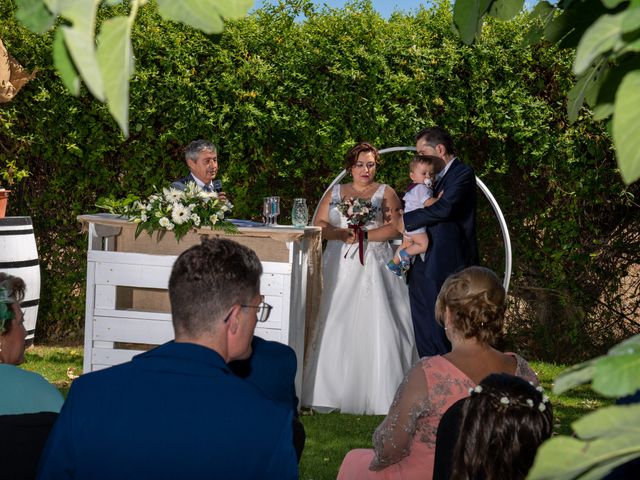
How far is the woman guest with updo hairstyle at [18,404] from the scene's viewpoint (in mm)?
2031

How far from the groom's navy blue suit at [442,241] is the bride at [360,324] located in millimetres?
297

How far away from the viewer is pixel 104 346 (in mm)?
5797

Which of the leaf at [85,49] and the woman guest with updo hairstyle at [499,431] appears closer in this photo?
the leaf at [85,49]

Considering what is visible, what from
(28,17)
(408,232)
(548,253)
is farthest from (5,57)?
(28,17)

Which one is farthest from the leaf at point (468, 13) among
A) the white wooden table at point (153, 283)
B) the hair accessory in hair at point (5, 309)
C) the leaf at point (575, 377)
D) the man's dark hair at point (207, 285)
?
the white wooden table at point (153, 283)

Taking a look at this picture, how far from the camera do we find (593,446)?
0.50 m

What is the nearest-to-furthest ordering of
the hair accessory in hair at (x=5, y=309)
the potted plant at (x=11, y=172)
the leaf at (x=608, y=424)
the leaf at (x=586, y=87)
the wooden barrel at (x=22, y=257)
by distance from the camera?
the leaf at (x=608, y=424) < the leaf at (x=586, y=87) < the hair accessory in hair at (x=5, y=309) < the wooden barrel at (x=22, y=257) < the potted plant at (x=11, y=172)

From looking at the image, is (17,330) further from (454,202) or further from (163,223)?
(454,202)

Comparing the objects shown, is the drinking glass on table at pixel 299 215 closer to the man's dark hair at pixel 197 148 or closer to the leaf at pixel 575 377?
the man's dark hair at pixel 197 148

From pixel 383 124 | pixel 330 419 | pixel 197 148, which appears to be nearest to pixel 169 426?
pixel 330 419

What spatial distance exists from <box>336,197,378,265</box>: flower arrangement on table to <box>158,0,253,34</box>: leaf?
17.9ft

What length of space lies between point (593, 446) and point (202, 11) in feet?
1.19

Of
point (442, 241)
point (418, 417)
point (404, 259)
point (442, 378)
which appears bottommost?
point (418, 417)

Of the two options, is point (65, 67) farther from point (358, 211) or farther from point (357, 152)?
point (357, 152)
